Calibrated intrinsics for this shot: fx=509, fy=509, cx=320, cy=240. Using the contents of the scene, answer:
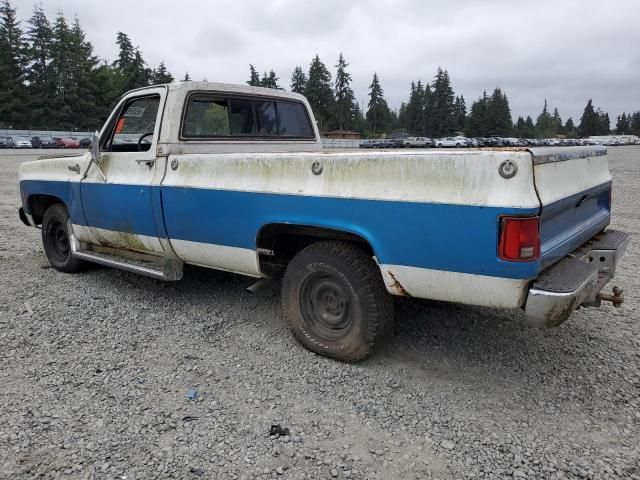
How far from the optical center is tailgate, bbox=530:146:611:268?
289 cm

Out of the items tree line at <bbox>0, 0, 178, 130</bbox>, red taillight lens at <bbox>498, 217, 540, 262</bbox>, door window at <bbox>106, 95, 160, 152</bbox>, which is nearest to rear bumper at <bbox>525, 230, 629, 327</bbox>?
red taillight lens at <bbox>498, 217, 540, 262</bbox>

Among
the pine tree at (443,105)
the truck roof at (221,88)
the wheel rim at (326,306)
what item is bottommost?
the wheel rim at (326,306)

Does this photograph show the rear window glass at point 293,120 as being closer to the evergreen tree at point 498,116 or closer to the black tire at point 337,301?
the black tire at point 337,301

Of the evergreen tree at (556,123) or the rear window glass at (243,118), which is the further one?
the evergreen tree at (556,123)

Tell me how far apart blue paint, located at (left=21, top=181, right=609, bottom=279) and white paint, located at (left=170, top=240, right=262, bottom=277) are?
2.3 inches

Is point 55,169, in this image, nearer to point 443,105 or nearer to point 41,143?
point 41,143

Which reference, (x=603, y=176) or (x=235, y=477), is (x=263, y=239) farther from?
(x=603, y=176)

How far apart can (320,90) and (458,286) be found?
9215 centimetres

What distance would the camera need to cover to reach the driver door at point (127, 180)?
4520 millimetres

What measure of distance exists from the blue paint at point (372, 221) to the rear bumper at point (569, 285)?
0.11 metres

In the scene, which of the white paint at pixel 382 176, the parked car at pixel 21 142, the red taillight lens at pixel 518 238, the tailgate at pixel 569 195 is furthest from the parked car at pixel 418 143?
the red taillight lens at pixel 518 238

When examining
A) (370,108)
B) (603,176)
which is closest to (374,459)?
(603,176)

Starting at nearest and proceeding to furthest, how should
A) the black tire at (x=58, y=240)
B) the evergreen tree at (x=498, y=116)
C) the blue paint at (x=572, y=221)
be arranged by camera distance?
1. the blue paint at (x=572, y=221)
2. the black tire at (x=58, y=240)
3. the evergreen tree at (x=498, y=116)

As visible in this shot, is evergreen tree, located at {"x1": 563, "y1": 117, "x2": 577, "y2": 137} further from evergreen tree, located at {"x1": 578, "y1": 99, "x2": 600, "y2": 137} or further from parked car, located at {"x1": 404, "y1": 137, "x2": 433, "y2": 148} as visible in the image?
parked car, located at {"x1": 404, "y1": 137, "x2": 433, "y2": 148}
